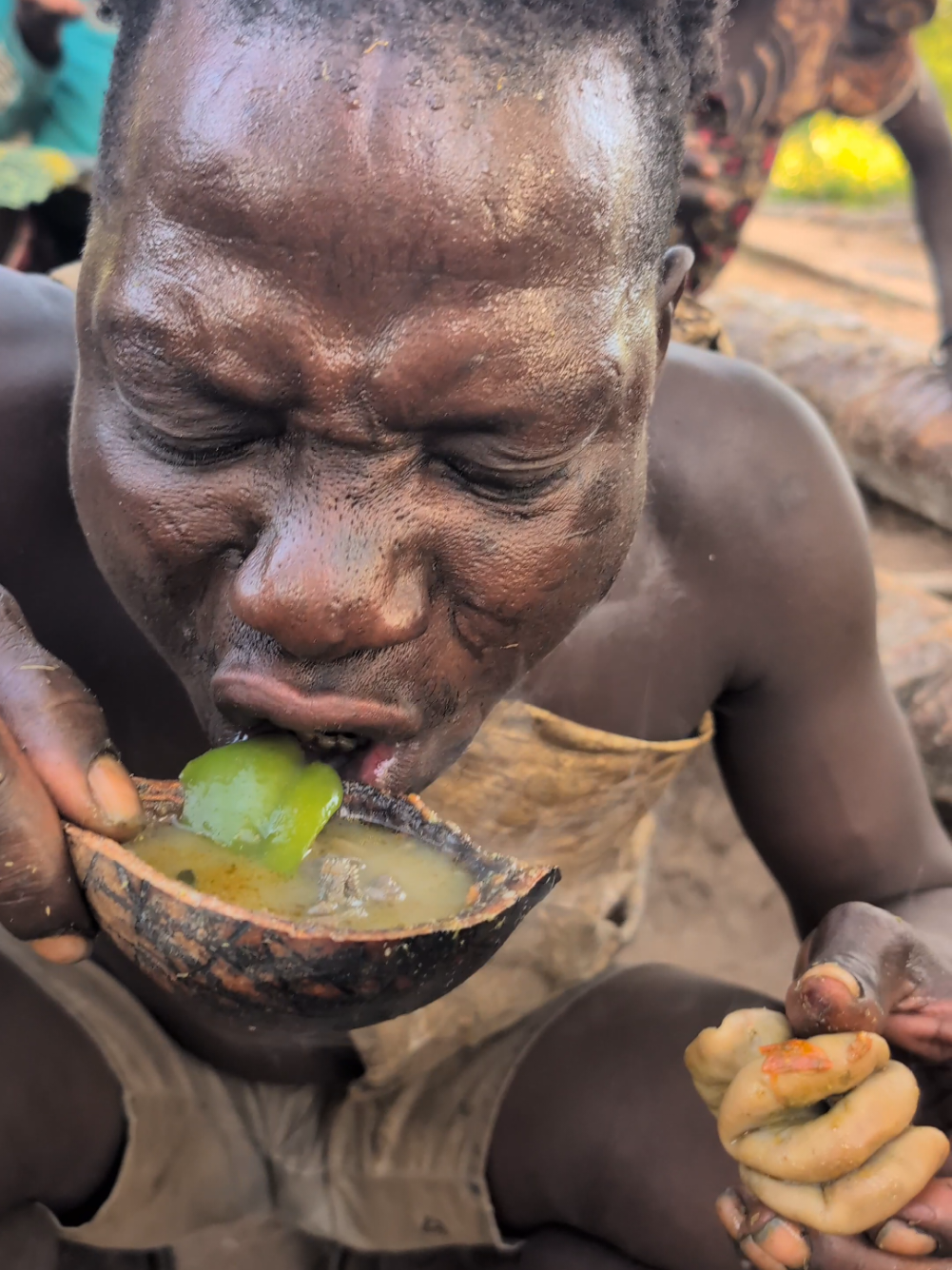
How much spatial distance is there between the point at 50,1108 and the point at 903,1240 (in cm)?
88

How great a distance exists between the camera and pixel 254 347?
921 millimetres

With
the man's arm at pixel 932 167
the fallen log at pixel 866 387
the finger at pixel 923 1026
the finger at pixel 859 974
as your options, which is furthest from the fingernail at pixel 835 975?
the man's arm at pixel 932 167

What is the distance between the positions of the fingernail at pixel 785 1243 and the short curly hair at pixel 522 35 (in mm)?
840

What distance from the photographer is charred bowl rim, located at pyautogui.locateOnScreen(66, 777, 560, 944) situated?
0.93 metres

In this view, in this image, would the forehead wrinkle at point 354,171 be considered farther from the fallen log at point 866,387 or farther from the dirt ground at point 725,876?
the fallen log at point 866,387

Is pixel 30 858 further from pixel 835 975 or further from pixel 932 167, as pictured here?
pixel 932 167

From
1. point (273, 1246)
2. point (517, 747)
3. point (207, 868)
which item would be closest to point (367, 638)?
point (207, 868)

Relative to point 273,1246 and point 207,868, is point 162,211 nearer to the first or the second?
point 207,868

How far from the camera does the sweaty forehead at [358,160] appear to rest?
891mm

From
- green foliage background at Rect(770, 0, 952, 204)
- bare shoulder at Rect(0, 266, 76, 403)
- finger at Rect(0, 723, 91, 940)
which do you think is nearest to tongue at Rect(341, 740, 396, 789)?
finger at Rect(0, 723, 91, 940)

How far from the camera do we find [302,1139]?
1653mm

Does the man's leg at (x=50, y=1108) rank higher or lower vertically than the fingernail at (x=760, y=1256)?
lower

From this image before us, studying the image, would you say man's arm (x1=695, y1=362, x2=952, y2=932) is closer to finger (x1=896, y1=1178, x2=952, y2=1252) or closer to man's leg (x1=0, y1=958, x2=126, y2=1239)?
finger (x1=896, y1=1178, x2=952, y2=1252)

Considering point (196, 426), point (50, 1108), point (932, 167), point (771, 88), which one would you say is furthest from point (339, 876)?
point (932, 167)
